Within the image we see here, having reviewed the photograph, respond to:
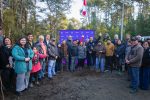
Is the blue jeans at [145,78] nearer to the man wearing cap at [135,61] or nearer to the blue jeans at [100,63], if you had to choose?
the man wearing cap at [135,61]

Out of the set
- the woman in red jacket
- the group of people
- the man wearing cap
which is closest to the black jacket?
the group of people

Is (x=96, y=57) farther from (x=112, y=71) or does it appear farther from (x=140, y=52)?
(x=140, y=52)

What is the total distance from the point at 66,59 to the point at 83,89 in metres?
4.48

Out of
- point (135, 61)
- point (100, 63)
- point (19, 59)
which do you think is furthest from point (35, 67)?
point (100, 63)

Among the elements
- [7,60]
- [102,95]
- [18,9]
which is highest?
[18,9]

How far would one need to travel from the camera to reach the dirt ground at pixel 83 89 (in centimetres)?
862

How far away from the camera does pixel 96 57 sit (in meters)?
13.8

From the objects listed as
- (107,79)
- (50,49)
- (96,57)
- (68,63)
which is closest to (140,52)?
(107,79)

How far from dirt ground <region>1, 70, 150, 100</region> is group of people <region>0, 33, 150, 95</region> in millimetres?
310

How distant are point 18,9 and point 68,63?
35.1 ft

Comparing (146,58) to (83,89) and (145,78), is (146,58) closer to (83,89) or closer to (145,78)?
(145,78)

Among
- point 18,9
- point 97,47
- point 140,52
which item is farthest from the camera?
point 18,9

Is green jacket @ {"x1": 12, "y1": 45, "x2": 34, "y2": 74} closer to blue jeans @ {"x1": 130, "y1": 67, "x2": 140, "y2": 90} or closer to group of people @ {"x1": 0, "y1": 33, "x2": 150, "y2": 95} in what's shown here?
group of people @ {"x1": 0, "y1": 33, "x2": 150, "y2": 95}

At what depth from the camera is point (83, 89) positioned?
9766 mm
